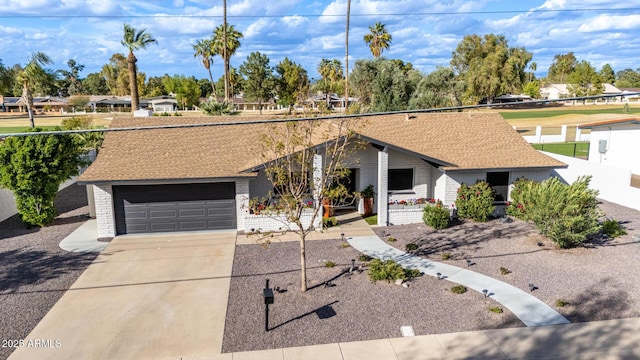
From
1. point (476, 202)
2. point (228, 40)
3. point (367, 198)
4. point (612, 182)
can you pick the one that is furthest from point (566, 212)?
point (228, 40)

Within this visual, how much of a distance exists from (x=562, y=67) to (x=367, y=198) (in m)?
146

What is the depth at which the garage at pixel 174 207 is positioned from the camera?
19047mm

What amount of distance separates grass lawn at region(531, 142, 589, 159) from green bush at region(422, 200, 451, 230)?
24.1 meters

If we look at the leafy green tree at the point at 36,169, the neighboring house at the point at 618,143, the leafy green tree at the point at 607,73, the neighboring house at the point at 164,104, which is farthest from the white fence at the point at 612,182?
the leafy green tree at the point at 607,73

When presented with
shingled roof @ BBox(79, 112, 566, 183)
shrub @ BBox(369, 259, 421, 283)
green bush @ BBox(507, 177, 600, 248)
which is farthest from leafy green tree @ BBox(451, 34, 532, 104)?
shrub @ BBox(369, 259, 421, 283)

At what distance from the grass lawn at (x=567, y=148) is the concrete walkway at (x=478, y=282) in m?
28.2

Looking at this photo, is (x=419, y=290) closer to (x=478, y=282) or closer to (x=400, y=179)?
(x=478, y=282)

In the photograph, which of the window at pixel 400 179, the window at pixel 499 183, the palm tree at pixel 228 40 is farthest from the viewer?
the palm tree at pixel 228 40

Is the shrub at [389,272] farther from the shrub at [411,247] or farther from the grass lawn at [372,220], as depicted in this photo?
the grass lawn at [372,220]

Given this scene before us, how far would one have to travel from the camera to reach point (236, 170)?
18.9m

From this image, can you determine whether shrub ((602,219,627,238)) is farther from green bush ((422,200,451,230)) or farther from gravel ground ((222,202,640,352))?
green bush ((422,200,451,230))

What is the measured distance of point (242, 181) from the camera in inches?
750

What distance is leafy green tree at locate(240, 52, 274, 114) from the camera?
78812 millimetres

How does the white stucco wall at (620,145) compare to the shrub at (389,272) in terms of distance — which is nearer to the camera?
the shrub at (389,272)
